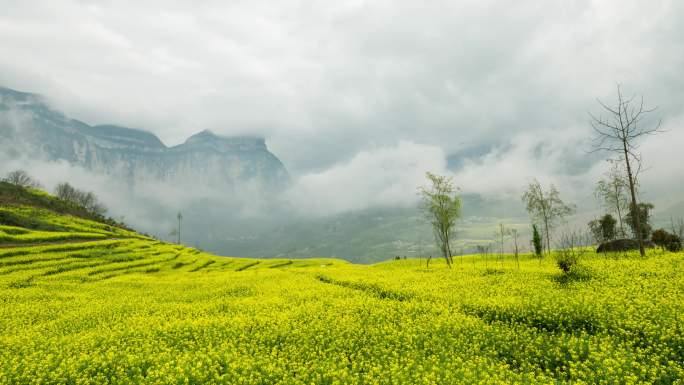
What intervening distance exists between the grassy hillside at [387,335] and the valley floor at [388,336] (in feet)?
0.27

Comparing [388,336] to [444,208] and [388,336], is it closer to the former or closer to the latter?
[388,336]

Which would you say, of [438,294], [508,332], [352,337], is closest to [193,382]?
[352,337]

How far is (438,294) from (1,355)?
24.0 metres

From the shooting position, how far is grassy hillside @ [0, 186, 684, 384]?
12.6 m

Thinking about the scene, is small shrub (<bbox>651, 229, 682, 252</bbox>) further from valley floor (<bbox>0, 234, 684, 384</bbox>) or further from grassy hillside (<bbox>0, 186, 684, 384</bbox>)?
grassy hillside (<bbox>0, 186, 684, 384</bbox>)

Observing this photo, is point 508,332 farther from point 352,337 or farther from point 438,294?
point 438,294

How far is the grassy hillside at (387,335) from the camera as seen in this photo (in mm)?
12648

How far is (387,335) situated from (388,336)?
0.24 m

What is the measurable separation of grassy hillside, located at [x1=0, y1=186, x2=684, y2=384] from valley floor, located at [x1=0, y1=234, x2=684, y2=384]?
8 cm

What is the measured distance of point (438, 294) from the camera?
24766 mm

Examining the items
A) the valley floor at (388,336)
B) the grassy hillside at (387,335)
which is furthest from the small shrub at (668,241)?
the grassy hillside at (387,335)

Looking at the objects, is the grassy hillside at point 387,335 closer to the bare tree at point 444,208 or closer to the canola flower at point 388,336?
the canola flower at point 388,336

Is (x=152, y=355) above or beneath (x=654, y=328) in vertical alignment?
beneath

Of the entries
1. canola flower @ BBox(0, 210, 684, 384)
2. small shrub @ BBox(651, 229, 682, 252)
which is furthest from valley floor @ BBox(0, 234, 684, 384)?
small shrub @ BBox(651, 229, 682, 252)
